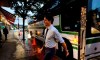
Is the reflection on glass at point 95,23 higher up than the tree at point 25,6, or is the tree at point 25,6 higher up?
the tree at point 25,6

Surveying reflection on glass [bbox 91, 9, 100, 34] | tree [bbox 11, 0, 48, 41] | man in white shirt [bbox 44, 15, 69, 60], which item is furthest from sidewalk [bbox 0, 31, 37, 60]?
tree [bbox 11, 0, 48, 41]

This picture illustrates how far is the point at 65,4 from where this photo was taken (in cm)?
1001

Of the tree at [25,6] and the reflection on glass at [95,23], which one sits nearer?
the reflection on glass at [95,23]

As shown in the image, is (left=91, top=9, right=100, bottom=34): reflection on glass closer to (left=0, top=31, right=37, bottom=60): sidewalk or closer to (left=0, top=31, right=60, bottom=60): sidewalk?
(left=0, top=31, right=60, bottom=60): sidewalk

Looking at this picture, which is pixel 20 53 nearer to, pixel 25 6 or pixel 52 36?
pixel 52 36

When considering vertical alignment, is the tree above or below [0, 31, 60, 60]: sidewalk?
above

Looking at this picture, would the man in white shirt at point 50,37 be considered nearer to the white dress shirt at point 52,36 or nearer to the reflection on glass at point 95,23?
the white dress shirt at point 52,36

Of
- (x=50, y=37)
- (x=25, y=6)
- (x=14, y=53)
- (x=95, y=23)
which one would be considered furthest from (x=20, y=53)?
(x=25, y=6)

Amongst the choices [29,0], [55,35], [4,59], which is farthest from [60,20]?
[29,0]

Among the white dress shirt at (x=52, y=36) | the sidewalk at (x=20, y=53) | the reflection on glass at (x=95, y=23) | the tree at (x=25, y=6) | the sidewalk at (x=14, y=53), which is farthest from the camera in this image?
the tree at (x=25, y=6)

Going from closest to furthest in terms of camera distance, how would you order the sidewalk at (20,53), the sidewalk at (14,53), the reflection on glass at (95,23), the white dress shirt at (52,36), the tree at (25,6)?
the white dress shirt at (52,36) → the reflection on glass at (95,23) → the sidewalk at (20,53) → the sidewalk at (14,53) → the tree at (25,6)

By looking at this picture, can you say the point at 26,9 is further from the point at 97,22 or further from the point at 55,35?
the point at 55,35

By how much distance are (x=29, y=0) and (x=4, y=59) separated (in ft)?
40.3

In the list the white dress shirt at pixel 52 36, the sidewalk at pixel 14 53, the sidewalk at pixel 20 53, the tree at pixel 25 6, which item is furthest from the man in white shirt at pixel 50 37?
the tree at pixel 25 6
